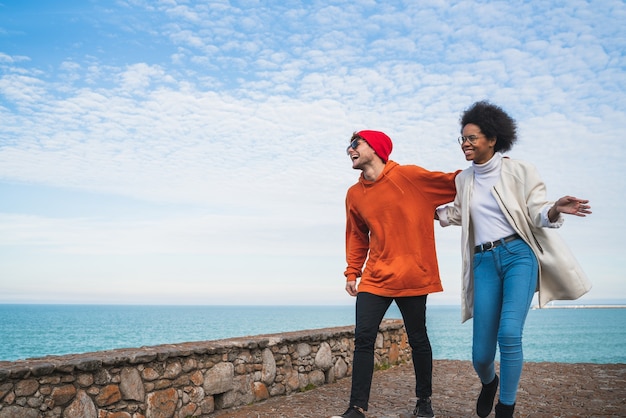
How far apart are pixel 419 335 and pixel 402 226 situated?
81 centimetres

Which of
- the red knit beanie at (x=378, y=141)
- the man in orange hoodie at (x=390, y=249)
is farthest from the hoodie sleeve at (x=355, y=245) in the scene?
the red knit beanie at (x=378, y=141)

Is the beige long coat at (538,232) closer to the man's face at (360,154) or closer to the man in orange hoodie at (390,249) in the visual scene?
the man in orange hoodie at (390,249)

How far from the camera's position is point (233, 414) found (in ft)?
16.1

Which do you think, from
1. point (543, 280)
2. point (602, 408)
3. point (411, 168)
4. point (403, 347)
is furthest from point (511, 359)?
point (403, 347)

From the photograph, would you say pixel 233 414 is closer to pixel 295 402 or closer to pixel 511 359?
pixel 295 402

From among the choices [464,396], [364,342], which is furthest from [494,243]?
[464,396]

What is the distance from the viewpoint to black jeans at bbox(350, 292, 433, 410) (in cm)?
380

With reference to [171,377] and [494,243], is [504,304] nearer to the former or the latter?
[494,243]

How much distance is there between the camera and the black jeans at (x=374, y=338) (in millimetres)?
→ 3803

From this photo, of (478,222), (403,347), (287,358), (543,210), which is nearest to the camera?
(543,210)

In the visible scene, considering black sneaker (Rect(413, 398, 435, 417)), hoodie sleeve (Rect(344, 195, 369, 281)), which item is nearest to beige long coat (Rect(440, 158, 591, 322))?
hoodie sleeve (Rect(344, 195, 369, 281))

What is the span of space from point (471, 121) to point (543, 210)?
746mm

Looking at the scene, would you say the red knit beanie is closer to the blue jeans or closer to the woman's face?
the woman's face

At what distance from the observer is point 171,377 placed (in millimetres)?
4562
